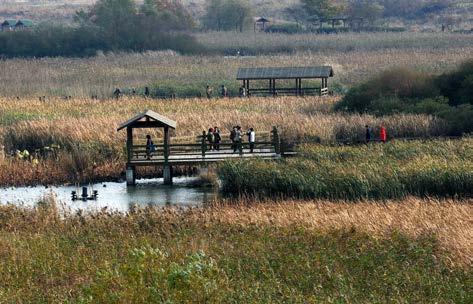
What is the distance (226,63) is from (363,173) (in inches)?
1830

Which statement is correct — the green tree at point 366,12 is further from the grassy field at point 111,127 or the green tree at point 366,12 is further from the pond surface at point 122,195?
the pond surface at point 122,195

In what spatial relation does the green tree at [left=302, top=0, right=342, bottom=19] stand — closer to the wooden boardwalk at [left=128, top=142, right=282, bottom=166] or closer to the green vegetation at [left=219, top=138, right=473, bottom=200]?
the wooden boardwalk at [left=128, top=142, right=282, bottom=166]

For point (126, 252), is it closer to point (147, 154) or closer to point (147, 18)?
point (147, 154)

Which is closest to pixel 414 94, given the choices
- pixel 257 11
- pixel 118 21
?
pixel 118 21

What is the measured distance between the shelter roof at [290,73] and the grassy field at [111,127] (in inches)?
285

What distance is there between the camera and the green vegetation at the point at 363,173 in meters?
30.9

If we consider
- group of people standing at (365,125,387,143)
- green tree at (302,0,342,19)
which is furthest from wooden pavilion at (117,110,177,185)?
green tree at (302,0,342,19)

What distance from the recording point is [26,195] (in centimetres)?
3416

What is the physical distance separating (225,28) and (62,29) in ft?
81.0

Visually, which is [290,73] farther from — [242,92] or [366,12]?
[366,12]

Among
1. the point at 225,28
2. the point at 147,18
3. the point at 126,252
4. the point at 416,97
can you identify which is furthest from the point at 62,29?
the point at 126,252

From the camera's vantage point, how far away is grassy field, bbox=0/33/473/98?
6519 cm

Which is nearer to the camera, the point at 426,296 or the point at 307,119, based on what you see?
the point at 426,296

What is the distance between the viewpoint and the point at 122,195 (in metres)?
34.9
